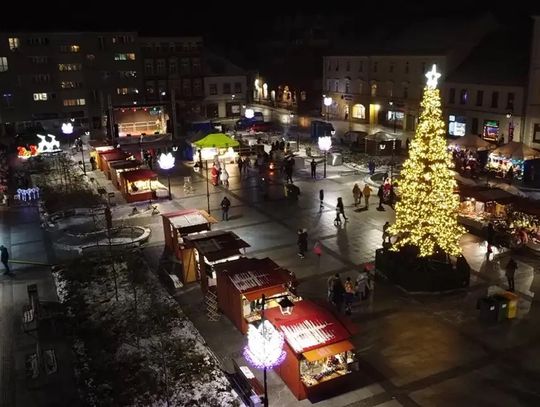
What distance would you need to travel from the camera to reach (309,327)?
15.2 metres

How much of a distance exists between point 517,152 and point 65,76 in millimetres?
58760

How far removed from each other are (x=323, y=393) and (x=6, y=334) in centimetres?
1173

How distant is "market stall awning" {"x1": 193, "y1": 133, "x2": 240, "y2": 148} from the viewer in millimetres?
44906

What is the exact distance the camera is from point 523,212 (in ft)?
84.8

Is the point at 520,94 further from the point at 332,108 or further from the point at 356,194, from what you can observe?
the point at 332,108

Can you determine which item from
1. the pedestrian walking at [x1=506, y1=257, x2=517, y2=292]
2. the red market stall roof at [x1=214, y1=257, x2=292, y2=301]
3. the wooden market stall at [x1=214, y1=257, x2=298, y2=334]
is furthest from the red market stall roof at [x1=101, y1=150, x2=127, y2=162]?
the pedestrian walking at [x1=506, y1=257, x2=517, y2=292]

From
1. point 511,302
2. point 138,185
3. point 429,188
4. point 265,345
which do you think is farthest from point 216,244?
Result: point 138,185

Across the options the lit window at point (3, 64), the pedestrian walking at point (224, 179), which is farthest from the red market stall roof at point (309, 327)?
the lit window at point (3, 64)

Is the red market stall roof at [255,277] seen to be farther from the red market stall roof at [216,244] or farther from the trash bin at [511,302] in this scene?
the trash bin at [511,302]

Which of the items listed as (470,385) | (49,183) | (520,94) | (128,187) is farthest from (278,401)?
(520,94)

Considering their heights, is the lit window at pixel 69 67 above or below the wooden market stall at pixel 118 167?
above

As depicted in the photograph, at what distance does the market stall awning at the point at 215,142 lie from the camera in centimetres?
4491

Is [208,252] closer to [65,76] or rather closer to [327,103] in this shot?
[327,103]

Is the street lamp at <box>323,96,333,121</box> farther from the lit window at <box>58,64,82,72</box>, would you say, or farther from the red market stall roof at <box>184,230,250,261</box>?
the red market stall roof at <box>184,230,250,261</box>
